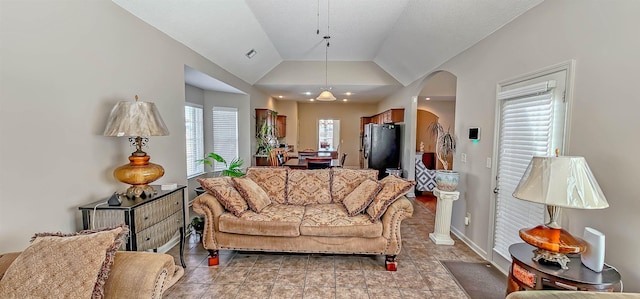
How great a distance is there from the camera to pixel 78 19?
217 cm

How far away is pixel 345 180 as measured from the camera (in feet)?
11.9

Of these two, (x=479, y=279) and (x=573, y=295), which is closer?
(x=573, y=295)

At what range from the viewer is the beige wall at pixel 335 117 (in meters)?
10.9

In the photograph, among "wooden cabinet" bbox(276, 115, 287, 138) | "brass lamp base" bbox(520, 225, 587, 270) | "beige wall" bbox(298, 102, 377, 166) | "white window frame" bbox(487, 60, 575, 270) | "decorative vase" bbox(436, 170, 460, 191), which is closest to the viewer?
"brass lamp base" bbox(520, 225, 587, 270)

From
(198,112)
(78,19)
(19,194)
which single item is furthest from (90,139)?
(198,112)

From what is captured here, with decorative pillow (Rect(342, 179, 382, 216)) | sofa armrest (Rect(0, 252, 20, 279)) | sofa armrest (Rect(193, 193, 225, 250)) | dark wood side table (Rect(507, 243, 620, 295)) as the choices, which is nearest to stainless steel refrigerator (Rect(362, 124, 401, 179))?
decorative pillow (Rect(342, 179, 382, 216))

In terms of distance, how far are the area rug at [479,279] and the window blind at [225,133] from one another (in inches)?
198

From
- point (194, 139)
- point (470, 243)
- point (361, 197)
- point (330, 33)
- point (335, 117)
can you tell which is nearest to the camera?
point (361, 197)

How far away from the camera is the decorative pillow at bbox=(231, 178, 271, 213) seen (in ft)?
10.1

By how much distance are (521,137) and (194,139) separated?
5.49 m

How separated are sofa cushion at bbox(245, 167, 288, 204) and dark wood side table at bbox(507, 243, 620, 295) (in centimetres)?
254

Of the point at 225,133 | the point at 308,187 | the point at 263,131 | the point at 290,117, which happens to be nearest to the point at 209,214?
the point at 308,187

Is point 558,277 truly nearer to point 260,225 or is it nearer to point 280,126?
point 260,225

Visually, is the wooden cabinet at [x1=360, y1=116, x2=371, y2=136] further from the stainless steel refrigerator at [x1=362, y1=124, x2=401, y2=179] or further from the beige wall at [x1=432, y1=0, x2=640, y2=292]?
the beige wall at [x1=432, y1=0, x2=640, y2=292]
